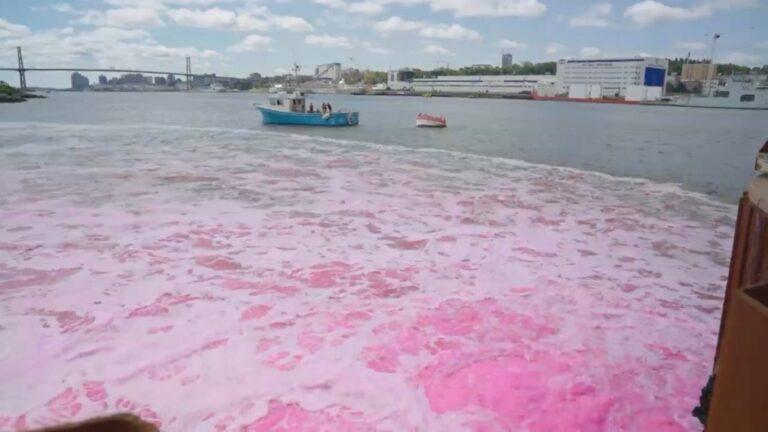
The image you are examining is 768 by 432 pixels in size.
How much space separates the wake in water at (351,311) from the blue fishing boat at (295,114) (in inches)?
1057

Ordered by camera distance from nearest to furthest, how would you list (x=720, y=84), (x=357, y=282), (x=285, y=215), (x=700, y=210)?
(x=357, y=282)
(x=285, y=215)
(x=700, y=210)
(x=720, y=84)

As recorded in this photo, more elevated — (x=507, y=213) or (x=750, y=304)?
(x=750, y=304)

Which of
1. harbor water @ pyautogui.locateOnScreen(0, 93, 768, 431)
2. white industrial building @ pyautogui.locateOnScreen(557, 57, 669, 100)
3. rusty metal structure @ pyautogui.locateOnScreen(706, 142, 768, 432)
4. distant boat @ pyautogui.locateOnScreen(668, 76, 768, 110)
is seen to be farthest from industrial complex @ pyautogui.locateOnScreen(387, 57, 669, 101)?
rusty metal structure @ pyautogui.locateOnScreen(706, 142, 768, 432)

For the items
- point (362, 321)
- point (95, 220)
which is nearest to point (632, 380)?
point (362, 321)

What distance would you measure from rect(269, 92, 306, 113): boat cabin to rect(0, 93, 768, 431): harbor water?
2736 cm

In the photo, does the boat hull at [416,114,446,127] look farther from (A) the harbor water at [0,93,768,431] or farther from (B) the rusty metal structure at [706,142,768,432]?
(B) the rusty metal structure at [706,142,768,432]

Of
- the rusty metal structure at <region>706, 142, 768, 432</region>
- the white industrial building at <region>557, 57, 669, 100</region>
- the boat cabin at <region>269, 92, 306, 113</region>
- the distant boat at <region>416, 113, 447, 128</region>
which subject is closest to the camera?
the rusty metal structure at <region>706, 142, 768, 432</region>

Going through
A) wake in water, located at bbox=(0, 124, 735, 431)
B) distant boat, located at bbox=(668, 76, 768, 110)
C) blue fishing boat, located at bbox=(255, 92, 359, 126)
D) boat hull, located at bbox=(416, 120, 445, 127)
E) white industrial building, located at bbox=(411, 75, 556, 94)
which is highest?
white industrial building, located at bbox=(411, 75, 556, 94)

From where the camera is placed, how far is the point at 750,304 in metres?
1.39

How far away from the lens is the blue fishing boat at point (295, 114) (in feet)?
123

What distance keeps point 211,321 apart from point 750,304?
4.42 metres

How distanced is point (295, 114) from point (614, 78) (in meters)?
137

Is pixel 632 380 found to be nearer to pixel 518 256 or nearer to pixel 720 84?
pixel 518 256

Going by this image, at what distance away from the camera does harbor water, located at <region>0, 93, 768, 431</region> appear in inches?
146
